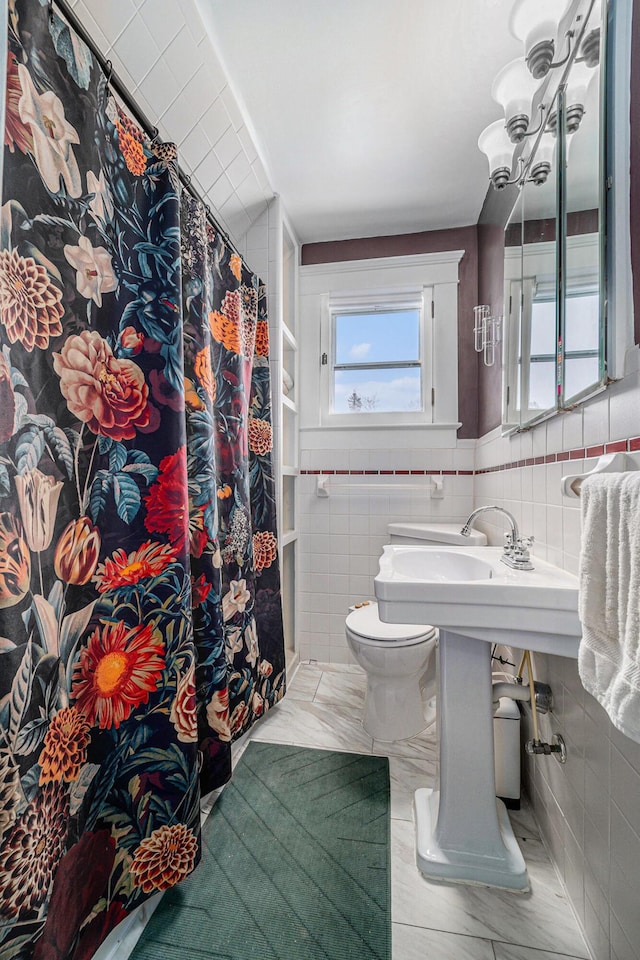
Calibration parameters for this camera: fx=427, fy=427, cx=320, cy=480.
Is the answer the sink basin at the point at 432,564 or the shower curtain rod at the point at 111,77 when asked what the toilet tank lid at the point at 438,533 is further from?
the shower curtain rod at the point at 111,77

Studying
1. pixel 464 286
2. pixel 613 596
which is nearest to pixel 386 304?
pixel 464 286

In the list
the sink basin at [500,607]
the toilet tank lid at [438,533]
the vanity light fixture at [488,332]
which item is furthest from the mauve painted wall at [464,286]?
the sink basin at [500,607]

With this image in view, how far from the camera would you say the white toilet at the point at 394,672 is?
1.58 metres

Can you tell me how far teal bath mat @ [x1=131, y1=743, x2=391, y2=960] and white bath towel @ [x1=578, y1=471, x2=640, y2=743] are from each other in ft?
2.90

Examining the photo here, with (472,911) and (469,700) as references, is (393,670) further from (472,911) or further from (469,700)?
(472,911)

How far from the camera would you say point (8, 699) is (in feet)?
2.19

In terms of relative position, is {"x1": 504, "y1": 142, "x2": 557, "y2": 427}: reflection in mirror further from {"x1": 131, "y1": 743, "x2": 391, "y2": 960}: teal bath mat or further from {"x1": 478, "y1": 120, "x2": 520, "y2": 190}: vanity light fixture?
{"x1": 131, "y1": 743, "x2": 391, "y2": 960}: teal bath mat

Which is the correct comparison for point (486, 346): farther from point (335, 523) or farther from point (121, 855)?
point (121, 855)

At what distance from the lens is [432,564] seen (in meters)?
1.53

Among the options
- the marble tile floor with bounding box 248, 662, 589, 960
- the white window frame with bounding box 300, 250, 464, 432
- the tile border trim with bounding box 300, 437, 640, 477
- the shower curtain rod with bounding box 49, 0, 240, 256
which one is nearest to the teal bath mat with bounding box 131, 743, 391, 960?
the marble tile floor with bounding box 248, 662, 589, 960

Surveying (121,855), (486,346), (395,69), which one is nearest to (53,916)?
(121,855)

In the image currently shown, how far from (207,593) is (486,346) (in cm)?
163

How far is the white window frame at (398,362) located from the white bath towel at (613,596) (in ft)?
5.73

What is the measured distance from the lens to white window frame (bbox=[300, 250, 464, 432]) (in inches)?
92.4
